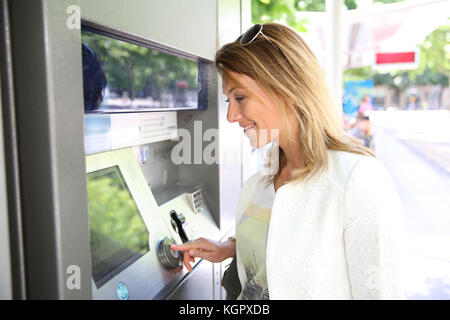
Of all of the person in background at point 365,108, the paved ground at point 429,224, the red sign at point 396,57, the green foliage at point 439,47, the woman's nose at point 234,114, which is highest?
the red sign at point 396,57

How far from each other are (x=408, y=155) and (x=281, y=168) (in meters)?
9.80

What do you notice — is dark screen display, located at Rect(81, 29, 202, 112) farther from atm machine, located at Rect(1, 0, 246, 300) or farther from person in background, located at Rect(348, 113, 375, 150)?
person in background, located at Rect(348, 113, 375, 150)

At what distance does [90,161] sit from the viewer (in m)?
1.17

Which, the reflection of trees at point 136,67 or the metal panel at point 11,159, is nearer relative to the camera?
the metal panel at point 11,159

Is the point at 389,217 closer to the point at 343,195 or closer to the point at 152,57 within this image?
the point at 343,195

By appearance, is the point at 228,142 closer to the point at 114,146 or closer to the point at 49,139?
the point at 114,146

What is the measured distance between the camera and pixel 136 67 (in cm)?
125

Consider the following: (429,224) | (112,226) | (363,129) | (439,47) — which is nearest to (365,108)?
(363,129)

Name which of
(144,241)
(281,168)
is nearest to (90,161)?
(144,241)

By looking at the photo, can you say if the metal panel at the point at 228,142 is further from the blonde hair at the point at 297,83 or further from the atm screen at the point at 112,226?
the atm screen at the point at 112,226

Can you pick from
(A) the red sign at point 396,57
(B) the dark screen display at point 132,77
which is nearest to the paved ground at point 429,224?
(A) the red sign at point 396,57

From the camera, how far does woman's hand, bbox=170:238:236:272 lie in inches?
56.9

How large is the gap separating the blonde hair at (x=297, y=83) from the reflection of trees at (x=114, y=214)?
1.80 feet

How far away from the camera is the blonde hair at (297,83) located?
1.23 m
